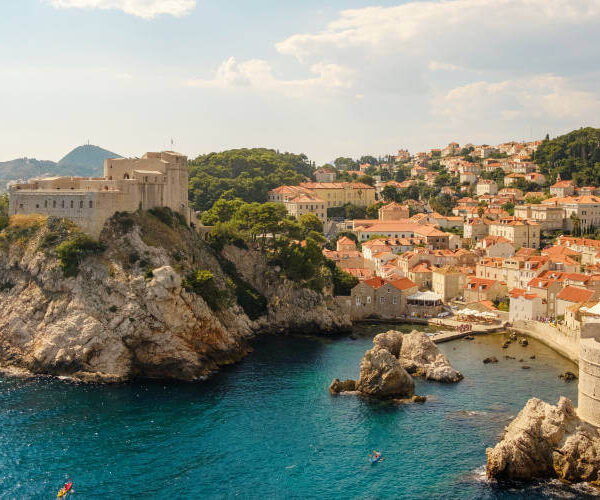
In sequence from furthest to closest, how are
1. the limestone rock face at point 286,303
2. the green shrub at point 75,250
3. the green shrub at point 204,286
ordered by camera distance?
the limestone rock face at point 286,303 < the green shrub at point 204,286 < the green shrub at point 75,250

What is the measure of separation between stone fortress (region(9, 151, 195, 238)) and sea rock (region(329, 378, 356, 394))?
21.5 metres

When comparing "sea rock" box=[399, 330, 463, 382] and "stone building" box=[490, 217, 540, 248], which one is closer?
"sea rock" box=[399, 330, 463, 382]

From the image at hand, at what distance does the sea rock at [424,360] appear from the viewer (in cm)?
4328

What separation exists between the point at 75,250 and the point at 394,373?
2441cm

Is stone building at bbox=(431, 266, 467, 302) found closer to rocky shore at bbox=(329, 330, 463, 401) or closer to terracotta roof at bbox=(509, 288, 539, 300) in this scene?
terracotta roof at bbox=(509, 288, 539, 300)

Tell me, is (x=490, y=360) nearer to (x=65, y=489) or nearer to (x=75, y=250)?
(x=65, y=489)

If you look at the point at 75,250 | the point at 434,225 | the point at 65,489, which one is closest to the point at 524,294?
the point at 75,250

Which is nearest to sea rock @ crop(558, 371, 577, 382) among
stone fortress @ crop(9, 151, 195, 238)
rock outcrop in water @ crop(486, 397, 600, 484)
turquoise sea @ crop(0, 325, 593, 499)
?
turquoise sea @ crop(0, 325, 593, 499)

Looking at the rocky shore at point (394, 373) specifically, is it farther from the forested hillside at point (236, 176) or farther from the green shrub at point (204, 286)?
the forested hillside at point (236, 176)

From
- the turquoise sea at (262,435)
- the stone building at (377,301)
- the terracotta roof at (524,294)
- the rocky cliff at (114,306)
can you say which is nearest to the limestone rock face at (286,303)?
the stone building at (377,301)

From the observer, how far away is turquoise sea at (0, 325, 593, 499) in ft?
95.4

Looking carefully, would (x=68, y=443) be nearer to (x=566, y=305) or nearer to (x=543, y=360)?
(x=543, y=360)

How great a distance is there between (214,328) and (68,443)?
16553mm

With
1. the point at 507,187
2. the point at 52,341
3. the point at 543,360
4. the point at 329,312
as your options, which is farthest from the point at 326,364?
the point at 507,187
